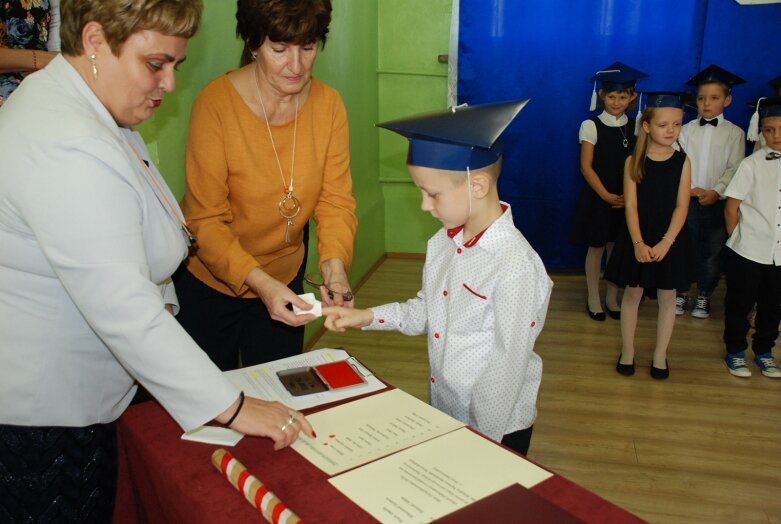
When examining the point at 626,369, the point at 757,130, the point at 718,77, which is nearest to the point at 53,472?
the point at 626,369

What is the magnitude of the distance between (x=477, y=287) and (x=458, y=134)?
37 centimetres

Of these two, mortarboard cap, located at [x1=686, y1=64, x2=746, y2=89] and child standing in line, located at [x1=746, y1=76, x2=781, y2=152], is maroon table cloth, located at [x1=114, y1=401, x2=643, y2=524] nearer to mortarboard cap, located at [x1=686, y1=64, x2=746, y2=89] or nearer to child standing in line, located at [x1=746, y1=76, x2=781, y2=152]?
child standing in line, located at [x1=746, y1=76, x2=781, y2=152]

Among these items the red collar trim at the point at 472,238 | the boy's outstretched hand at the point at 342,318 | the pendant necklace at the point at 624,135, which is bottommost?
A: the boy's outstretched hand at the point at 342,318

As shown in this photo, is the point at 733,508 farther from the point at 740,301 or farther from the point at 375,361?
the point at 375,361

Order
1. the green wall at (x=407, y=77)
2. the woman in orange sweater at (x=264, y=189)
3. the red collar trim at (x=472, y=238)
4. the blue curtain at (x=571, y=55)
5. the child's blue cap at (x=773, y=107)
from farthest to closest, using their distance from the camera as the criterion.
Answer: the green wall at (x=407, y=77) → the blue curtain at (x=571, y=55) → the child's blue cap at (x=773, y=107) → the woman in orange sweater at (x=264, y=189) → the red collar trim at (x=472, y=238)

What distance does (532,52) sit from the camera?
4848 mm

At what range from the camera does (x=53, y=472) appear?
118cm

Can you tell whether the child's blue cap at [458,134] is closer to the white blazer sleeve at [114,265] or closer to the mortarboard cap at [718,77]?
the white blazer sleeve at [114,265]

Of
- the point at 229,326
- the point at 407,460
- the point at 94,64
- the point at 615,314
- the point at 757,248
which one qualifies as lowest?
the point at 615,314

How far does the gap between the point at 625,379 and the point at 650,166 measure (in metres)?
1.13

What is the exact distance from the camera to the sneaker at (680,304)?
436cm

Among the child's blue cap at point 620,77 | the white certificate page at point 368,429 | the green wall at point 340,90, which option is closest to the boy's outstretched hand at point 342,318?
the white certificate page at point 368,429

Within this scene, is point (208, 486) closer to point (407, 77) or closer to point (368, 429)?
point (368, 429)

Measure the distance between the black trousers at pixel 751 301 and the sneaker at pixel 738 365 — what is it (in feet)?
0.10
